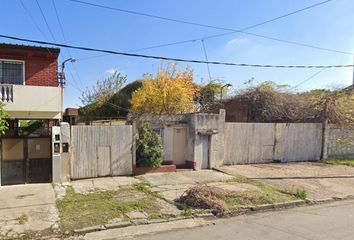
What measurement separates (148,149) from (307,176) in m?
7.64

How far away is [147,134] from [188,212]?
20.4ft

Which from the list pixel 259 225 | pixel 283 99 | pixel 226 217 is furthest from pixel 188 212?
pixel 283 99

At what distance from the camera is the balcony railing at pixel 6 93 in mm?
11484

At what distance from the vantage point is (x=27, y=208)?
28.9 ft

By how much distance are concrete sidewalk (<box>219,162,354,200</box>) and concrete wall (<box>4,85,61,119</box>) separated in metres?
8.45

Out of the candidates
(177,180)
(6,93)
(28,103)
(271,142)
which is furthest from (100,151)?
(271,142)

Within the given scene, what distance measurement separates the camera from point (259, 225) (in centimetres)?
776

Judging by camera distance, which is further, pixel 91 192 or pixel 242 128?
pixel 242 128

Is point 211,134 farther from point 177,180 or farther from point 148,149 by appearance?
point 177,180

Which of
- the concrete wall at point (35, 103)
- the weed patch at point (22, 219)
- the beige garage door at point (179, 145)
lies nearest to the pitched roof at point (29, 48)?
the concrete wall at point (35, 103)

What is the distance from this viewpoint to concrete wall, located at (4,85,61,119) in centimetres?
1173

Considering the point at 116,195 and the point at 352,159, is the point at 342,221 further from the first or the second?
the point at 352,159

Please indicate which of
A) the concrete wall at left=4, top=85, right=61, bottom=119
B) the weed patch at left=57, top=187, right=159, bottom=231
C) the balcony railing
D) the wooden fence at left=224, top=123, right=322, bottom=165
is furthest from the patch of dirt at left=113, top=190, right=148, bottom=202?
the wooden fence at left=224, top=123, right=322, bottom=165

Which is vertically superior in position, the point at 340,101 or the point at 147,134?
the point at 340,101
